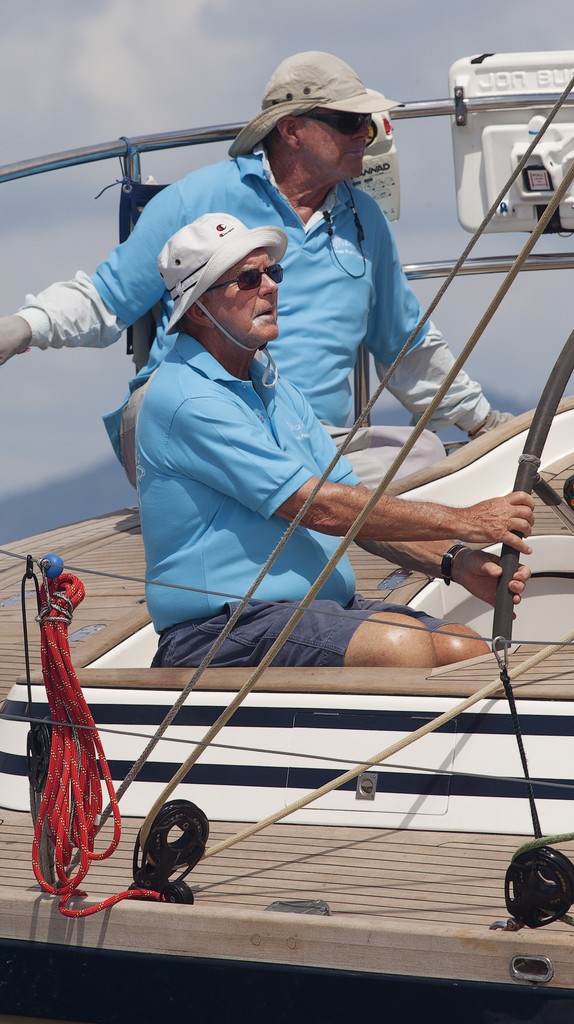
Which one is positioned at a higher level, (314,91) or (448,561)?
(314,91)

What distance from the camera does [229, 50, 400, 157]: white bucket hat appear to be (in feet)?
13.5

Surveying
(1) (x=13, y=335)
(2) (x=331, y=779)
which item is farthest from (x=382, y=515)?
(1) (x=13, y=335)

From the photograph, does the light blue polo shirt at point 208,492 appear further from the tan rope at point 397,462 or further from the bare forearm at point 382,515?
the tan rope at point 397,462

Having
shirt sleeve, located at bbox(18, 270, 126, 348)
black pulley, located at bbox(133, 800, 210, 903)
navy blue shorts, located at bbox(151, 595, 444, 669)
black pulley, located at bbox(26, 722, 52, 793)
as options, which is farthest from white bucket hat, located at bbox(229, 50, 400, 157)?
black pulley, located at bbox(133, 800, 210, 903)

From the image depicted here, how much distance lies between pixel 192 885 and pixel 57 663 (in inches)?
18.2

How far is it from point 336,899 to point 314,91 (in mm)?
2689

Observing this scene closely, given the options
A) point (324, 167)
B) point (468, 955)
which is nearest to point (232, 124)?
point (324, 167)

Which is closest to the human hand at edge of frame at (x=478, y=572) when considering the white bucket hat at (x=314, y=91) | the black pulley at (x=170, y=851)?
the black pulley at (x=170, y=851)

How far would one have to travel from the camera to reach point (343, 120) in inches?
164

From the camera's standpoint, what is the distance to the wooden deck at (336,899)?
204 centimetres

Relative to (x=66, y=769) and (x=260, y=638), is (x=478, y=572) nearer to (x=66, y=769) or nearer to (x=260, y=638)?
(x=260, y=638)

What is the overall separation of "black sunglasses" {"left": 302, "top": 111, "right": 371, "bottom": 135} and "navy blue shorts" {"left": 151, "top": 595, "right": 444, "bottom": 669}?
1.93 meters

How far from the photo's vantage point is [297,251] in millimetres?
4305

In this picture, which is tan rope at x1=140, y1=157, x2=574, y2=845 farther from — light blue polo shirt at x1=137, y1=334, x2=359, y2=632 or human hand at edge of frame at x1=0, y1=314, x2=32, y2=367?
human hand at edge of frame at x1=0, y1=314, x2=32, y2=367
